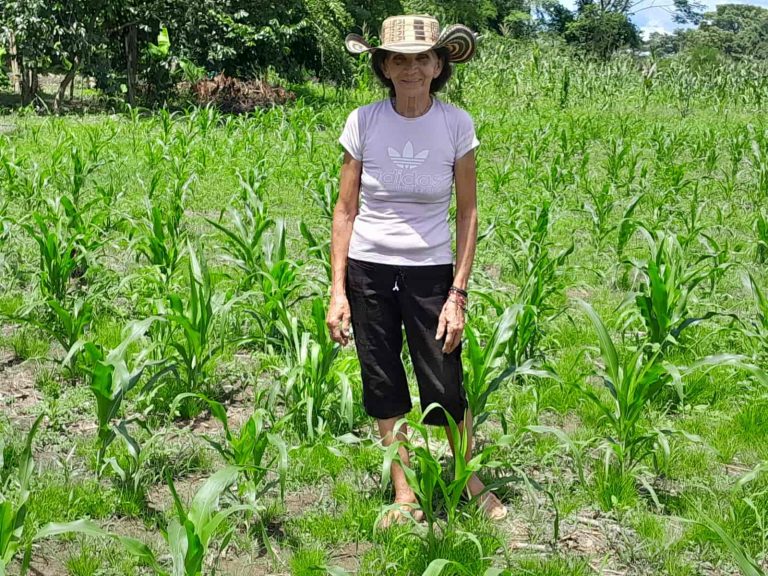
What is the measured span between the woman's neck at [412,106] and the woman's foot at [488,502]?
1.22m

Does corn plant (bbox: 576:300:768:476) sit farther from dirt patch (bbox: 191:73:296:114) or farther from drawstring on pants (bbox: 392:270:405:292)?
dirt patch (bbox: 191:73:296:114)

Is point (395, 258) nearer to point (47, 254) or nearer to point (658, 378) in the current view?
point (658, 378)

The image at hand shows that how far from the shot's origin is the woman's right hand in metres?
2.61

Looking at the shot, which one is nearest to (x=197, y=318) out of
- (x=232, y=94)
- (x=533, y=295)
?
(x=533, y=295)

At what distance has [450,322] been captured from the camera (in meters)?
2.49

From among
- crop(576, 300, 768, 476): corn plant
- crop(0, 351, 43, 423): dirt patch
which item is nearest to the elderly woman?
crop(576, 300, 768, 476): corn plant

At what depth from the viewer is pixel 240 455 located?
8.32ft

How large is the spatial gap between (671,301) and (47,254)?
2.91 m

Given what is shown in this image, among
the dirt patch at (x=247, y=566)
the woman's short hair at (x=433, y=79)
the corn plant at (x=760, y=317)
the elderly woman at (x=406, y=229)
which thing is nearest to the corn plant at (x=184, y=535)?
the dirt patch at (x=247, y=566)

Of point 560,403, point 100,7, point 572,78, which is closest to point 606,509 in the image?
→ point 560,403

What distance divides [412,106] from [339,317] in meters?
0.69

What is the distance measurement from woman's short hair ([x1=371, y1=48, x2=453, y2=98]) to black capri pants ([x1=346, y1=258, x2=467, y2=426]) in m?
0.54

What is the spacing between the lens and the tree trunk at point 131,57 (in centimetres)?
Result: 1309

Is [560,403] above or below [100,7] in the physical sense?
below
